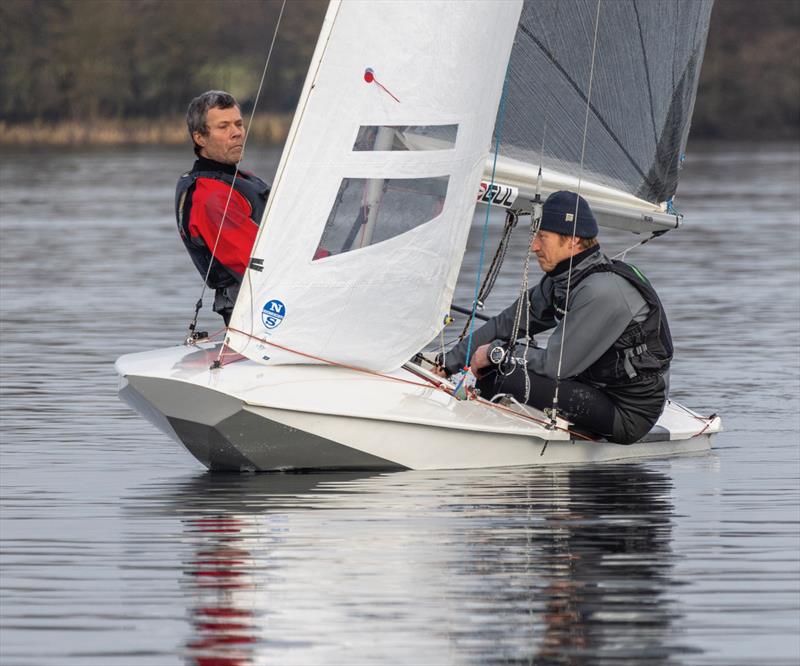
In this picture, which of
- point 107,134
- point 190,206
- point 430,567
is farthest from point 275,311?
point 107,134

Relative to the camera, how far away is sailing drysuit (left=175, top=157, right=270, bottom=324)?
952 cm

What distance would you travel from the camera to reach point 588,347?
9.35 metres

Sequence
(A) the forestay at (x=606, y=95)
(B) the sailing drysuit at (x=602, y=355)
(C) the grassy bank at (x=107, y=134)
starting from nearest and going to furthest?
(B) the sailing drysuit at (x=602, y=355)
(A) the forestay at (x=606, y=95)
(C) the grassy bank at (x=107, y=134)

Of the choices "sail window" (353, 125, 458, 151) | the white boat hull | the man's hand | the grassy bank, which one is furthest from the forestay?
the grassy bank

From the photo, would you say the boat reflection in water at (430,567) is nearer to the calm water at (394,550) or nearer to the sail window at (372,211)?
the calm water at (394,550)

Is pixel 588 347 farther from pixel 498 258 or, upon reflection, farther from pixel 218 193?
pixel 218 193

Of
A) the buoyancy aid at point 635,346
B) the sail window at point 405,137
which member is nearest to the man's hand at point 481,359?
the buoyancy aid at point 635,346

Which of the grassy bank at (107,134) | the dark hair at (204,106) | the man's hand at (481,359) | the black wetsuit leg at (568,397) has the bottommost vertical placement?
the grassy bank at (107,134)

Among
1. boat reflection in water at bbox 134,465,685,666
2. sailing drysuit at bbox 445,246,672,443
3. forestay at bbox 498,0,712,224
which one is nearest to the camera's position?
boat reflection in water at bbox 134,465,685,666

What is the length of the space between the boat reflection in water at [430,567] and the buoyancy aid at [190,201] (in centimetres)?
96

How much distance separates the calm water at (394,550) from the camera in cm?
643

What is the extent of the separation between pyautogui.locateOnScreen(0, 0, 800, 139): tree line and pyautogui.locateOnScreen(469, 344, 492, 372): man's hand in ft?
191

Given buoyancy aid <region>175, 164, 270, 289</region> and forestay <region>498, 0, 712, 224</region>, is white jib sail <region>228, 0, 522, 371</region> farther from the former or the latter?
forestay <region>498, 0, 712, 224</region>

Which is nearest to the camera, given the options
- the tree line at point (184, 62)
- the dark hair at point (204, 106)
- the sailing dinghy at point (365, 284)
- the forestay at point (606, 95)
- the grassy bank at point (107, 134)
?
the sailing dinghy at point (365, 284)
